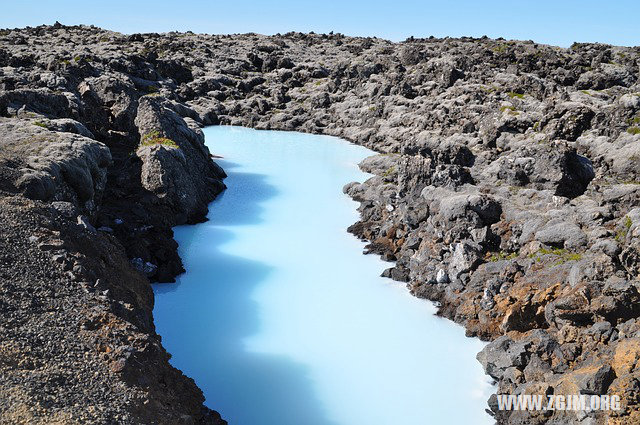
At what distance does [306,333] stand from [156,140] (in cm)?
2855

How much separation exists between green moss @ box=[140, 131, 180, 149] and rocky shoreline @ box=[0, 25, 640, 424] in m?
0.23

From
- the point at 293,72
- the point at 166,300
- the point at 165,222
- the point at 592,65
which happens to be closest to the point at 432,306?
the point at 166,300

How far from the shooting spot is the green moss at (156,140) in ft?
146

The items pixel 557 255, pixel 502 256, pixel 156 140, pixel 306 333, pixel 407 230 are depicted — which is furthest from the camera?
pixel 156 140

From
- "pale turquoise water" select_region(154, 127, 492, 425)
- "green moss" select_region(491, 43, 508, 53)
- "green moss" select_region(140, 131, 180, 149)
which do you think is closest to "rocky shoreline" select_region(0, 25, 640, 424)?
"green moss" select_region(140, 131, 180, 149)

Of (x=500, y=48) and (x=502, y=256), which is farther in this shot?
(x=500, y=48)

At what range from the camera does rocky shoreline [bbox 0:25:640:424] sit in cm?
1594

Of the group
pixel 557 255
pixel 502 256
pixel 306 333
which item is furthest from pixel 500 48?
pixel 306 333

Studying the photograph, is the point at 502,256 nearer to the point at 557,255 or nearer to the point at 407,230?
the point at 557,255

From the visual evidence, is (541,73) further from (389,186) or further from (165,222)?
(165,222)

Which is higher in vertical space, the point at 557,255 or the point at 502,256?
the point at 557,255

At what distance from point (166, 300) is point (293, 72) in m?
87.5

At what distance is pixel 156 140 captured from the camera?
45344 millimetres

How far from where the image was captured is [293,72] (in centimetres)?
10700
